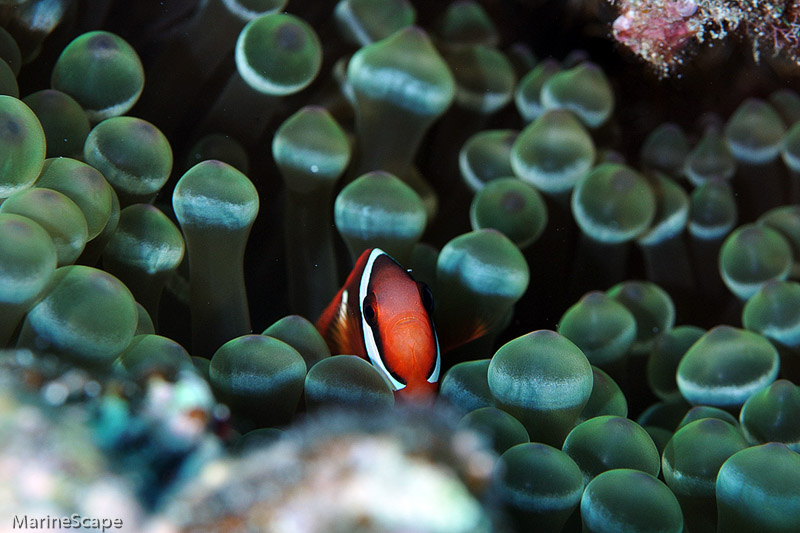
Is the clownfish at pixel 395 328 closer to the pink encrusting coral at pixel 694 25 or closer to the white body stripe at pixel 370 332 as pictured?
the white body stripe at pixel 370 332

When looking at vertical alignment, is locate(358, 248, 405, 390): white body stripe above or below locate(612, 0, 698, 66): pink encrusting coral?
below

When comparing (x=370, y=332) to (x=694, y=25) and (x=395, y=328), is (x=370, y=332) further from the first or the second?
(x=694, y=25)

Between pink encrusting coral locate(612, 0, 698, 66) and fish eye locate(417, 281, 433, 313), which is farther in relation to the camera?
pink encrusting coral locate(612, 0, 698, 66)

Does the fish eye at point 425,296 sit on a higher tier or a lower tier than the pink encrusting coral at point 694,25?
lower

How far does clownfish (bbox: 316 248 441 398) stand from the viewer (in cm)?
93

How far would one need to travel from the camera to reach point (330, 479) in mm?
314

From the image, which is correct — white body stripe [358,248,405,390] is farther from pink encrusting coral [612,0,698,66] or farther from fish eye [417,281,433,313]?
pink encrusting coral [612,0,698,66]

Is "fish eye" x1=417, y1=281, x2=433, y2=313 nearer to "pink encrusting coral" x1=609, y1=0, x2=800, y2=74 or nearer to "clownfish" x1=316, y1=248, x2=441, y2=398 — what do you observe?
"clownfish" x1=316, y1=248, x2=441, y2=398

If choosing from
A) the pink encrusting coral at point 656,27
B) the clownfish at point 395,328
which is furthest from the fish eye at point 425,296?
the pink encrusting coral at point 656,27

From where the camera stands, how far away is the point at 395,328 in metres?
0.93

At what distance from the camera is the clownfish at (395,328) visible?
927 millimetres

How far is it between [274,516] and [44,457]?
0.41ft

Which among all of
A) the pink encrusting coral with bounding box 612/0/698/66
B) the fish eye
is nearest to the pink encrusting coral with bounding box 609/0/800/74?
the pink encrusting coral with bounding box 612/0/698/66

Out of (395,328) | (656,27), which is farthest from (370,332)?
(656,27)
